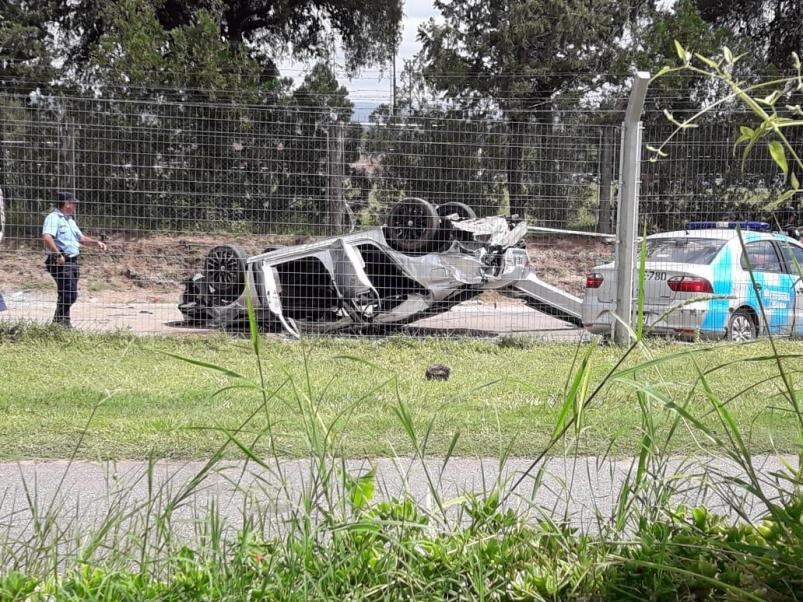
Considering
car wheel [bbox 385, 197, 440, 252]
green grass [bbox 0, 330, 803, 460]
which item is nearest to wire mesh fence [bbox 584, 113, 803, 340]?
green grass [bbox 0, 330, 803, 460]

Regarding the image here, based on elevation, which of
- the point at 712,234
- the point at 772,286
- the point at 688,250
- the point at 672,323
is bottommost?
the point at 672,323

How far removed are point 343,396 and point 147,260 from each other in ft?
17.9

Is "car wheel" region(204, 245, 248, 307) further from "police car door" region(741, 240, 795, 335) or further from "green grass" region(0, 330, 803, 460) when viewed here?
"police car door" region(741, 240, 795, 335)

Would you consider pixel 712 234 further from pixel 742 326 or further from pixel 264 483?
pixel 264 483

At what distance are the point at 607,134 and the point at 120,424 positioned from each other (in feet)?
23.6

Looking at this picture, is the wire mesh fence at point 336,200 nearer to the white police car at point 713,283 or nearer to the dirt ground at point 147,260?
the dirt ground at point 147,260

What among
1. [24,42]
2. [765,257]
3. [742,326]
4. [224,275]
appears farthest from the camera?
[24,42]

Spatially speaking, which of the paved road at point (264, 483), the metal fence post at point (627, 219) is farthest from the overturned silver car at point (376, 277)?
the paved road at point (264, 483)

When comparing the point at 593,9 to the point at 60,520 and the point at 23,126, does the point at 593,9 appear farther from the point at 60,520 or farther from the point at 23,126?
the point at 60,520

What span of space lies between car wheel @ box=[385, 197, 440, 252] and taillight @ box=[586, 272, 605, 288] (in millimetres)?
2004

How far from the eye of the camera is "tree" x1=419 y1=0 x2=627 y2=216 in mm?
23859

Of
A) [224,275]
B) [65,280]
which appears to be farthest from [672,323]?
[65,280]

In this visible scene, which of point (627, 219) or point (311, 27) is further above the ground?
point (311, 27)

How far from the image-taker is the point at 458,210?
11094mm
